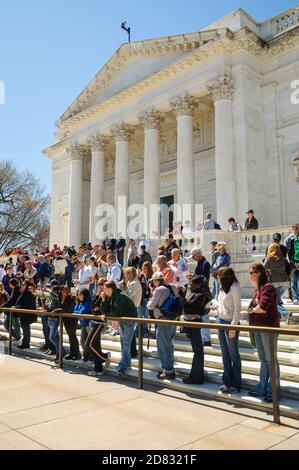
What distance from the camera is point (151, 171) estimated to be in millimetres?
24891

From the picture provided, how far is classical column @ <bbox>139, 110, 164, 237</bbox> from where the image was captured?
2461cm

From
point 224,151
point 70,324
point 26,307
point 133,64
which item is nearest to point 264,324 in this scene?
point 70,324

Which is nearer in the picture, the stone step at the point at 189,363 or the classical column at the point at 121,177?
the stone step at the point at 189,363

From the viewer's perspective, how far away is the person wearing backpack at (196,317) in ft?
22.9

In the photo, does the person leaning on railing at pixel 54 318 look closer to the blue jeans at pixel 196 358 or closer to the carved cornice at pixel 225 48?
the blue jeans at pixel 196 358

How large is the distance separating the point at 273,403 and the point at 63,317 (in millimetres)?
5392

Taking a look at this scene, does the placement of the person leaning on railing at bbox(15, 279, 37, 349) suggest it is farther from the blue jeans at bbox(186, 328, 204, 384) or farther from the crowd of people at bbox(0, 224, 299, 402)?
the blue jeans at bbox(186, 328, 204, 384)

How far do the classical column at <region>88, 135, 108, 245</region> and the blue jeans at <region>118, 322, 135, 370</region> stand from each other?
20.7 metres

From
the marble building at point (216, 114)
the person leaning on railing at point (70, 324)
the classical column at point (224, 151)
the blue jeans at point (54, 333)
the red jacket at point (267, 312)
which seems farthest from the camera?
the marble building at point (216, 114)

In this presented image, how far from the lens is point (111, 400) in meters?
6.41

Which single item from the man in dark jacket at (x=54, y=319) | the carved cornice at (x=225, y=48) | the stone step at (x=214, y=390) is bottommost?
the stone step at (x=214, y=390)

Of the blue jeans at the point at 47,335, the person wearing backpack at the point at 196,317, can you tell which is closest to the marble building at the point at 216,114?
the blue jeans at the point at 47,335

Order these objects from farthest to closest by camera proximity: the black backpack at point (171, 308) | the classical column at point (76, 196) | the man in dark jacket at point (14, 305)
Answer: the classical column at point (76, 196), the man in dark jacket at point (14, 305), the black backpack at point (171, 308)

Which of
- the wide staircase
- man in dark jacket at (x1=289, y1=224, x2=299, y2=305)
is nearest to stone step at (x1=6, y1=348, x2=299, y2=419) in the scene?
the wide staircase
